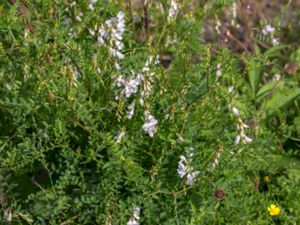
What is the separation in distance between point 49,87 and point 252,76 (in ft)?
4.52

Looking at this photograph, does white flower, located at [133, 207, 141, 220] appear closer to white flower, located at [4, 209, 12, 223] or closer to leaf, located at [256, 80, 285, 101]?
white flower, located at [4, 209, 12, 223]

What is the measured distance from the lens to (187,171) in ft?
8.93

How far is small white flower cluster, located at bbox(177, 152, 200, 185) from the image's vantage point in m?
2.72

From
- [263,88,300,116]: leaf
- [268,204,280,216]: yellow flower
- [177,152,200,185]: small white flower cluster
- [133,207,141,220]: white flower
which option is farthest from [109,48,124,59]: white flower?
[263,88,300,116]: leaf

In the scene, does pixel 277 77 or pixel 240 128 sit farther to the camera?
pixel 277 77

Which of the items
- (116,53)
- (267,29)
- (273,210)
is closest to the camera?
(116,53)

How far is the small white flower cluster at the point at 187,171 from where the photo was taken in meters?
2.72

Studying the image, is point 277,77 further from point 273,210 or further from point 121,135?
point 121,135

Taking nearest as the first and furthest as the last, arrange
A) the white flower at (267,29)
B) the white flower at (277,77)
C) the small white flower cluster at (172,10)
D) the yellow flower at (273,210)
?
the small white flower cluster at (172,10) → the yellow flower at (273,210) → the white flower at (277,77) → the white flower at (267,29)

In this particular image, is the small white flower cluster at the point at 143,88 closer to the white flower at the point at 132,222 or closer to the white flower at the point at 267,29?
the white flower at the point at 132,222

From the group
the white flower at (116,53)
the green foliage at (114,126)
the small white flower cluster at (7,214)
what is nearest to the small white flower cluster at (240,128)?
the green foliage at (114,126)

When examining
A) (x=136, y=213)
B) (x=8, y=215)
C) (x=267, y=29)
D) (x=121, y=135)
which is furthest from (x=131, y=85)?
(x=267, y=29)

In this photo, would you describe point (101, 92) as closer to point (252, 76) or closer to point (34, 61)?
point (34, 61)

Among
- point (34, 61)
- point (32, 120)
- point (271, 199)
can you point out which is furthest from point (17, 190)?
point (271, 199)
